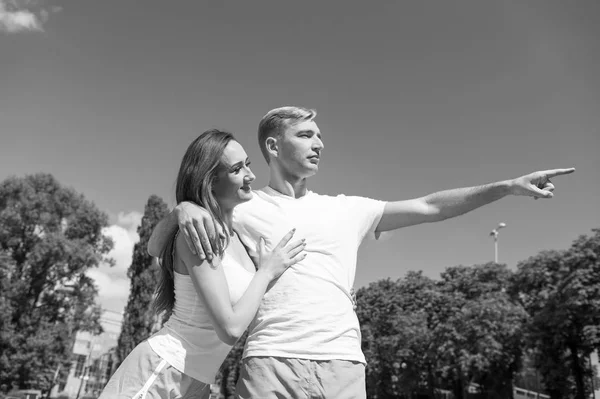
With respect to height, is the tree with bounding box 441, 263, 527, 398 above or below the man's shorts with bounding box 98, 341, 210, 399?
above

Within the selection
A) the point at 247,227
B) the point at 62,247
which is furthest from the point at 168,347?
the point at 62,247

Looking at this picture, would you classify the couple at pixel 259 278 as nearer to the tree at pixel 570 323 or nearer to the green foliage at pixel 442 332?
the tree at pixel 570 323

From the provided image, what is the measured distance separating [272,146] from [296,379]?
1544 millimetres

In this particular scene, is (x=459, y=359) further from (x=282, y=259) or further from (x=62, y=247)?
(x=282, y=259)

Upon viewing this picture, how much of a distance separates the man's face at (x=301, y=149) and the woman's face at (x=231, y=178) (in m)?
0.48

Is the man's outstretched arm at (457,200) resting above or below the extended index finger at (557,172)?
below

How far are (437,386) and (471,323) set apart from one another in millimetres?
10196

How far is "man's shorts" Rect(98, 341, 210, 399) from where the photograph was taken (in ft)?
7.82

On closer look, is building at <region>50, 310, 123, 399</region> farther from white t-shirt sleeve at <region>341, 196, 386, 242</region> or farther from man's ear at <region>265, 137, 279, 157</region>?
white t-shirt sleeve at <region>341, 196, 386, 242</region>

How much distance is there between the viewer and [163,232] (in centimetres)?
274

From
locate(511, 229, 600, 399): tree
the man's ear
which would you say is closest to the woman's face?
the man's ear

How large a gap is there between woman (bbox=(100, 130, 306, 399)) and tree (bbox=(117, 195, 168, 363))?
36.6 metres

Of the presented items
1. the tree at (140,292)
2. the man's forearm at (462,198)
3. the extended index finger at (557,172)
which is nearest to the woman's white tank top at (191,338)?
the man's forearm at (462,198)

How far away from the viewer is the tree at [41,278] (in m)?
23.8
